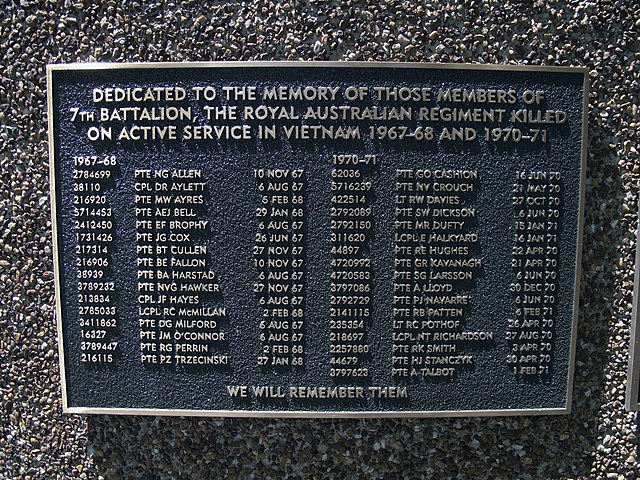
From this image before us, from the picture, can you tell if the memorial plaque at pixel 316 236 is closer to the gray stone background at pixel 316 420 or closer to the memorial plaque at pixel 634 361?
the gray stone background at pixel 316 420

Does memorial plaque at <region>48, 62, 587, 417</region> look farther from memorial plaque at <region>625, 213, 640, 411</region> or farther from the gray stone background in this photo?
memorial plaque at <region>625, 213, 640, 411</region>

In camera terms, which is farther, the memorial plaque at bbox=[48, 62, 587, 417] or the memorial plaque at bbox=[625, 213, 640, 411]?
the memorial plaque at bbox=[625, 213, 640, 411]

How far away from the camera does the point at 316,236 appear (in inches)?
85.5

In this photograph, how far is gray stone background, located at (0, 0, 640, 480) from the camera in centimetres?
221

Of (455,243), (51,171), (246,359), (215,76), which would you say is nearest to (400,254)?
(455,243)

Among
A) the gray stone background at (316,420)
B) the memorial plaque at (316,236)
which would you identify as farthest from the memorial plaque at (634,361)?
the memorial plaque at (316,236)

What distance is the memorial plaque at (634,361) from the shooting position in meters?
2.24

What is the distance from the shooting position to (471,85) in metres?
2.12

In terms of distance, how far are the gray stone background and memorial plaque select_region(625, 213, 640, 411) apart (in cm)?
6

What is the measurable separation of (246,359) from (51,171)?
131 centimetres

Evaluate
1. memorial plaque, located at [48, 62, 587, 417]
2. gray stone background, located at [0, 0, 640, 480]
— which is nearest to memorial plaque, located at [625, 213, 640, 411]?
gray stone background, located at [0, 0, 640, 480]

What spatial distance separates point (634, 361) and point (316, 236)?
5.63 feet

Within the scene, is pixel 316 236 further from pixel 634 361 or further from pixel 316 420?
pixel 634 361

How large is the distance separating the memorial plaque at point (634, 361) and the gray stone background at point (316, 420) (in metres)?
0.06
